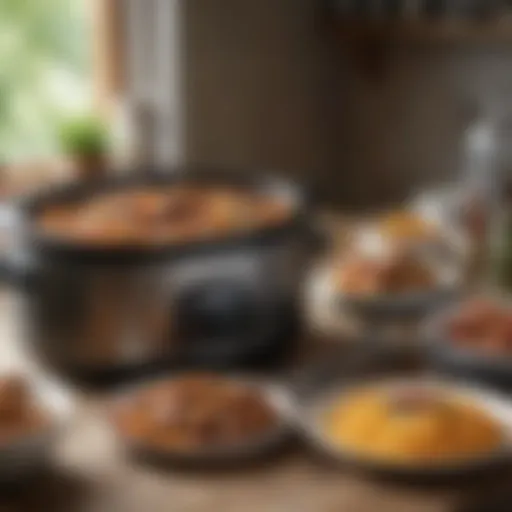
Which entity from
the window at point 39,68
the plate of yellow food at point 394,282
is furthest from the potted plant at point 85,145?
the plate of yellow food at point 394,282

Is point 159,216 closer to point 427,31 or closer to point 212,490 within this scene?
point 212,490

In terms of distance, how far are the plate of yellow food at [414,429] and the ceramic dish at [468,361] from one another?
0.16 feet

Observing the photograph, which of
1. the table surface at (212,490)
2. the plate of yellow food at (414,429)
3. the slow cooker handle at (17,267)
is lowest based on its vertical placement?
the table surface at (212,490)

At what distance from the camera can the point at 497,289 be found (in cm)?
166

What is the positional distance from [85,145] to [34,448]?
3.41 feet

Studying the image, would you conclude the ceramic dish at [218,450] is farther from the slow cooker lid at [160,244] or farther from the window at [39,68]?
the window at [39,68]

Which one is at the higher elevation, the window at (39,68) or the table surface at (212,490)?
the window at (39,68)

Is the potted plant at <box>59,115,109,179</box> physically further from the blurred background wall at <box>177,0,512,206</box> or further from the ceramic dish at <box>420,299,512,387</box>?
the ceramic dish at <box>420,299,512,387</box>

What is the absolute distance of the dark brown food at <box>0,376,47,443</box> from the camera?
1.17m

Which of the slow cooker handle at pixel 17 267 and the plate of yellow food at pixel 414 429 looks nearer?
the plate of yellow food at pixel 414 429

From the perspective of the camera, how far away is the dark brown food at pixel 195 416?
1.23 metres

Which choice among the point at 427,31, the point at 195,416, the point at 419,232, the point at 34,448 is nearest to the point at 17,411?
the point at 34,448

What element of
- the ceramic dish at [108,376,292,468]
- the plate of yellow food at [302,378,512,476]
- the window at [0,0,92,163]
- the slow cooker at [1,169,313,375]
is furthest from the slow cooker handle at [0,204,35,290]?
the window at [0,0,92,163]

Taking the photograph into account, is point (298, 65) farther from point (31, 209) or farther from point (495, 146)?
point (31, 209)
